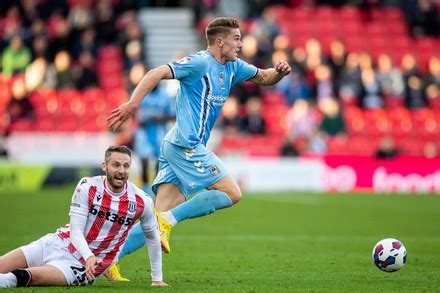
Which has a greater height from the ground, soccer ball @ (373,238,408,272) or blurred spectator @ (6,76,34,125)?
blurred spectator @ (6,76,34,125)

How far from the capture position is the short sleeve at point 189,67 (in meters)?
9.91

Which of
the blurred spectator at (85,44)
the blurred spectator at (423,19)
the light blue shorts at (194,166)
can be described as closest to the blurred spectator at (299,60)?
the blurred spectator at (85,44)

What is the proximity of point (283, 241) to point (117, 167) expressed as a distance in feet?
19.8

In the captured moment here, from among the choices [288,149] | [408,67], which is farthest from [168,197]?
[408,67]

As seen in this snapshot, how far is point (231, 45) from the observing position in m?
10.4

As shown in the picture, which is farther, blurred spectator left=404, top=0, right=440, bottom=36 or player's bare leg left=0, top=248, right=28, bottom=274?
blurred spectator left=404, top=0, right=440, bottom=36

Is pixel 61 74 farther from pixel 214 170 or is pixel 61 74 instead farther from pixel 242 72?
pixel 214 170

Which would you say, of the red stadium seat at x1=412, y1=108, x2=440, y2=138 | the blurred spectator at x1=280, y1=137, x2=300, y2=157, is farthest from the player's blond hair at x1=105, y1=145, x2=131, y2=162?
the red stadium seat at x1=412, y1=108, x2=440, y2=138

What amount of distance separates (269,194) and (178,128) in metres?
14.6

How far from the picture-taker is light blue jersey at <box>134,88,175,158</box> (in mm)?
19062

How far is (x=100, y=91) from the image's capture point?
27203 mm

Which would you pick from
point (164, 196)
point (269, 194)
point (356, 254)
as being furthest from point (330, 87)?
point (164, 196)

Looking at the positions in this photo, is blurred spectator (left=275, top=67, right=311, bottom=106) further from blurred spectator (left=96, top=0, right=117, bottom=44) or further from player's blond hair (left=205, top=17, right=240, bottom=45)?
player's blond hair (left=205, top=17, right=240, bottom=45)

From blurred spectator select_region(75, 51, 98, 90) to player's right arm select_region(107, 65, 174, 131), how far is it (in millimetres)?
17720
